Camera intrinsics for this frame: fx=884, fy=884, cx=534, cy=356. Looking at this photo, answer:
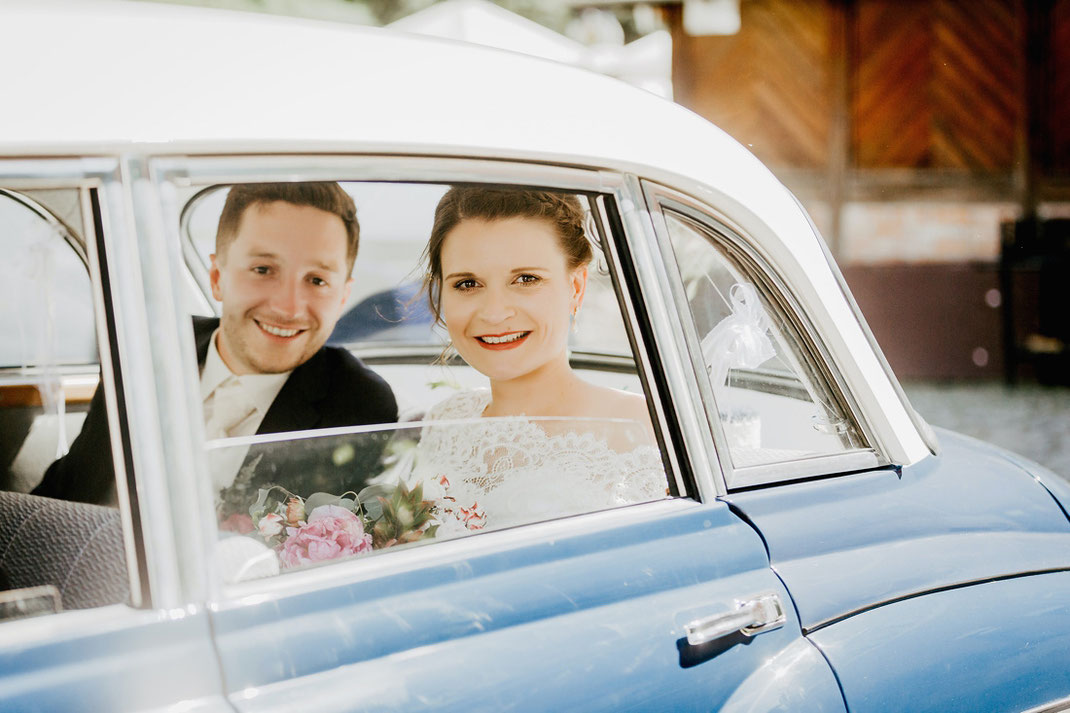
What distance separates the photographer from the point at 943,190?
8945 millimetres

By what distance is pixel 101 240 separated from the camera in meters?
1.08

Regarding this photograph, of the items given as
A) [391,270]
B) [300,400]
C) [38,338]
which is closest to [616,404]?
[300,400]

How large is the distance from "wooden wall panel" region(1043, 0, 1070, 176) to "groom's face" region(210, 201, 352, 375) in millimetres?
9065

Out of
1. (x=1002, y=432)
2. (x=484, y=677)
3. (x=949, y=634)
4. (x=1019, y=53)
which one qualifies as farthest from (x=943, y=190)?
(x=484, y=677)

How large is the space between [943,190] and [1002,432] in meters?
3.46

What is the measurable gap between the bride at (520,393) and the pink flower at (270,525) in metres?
0.28

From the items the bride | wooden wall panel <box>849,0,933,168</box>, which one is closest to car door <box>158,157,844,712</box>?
the bride

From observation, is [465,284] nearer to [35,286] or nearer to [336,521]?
[336,521]

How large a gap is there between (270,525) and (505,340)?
28.7 inches

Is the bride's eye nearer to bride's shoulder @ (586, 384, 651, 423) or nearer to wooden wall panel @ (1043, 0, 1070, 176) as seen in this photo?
bride's shoulder @ (586, 384, 651, 423)

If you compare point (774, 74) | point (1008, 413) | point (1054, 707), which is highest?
point (774, 74)

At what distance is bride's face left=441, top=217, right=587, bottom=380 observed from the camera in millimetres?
1886

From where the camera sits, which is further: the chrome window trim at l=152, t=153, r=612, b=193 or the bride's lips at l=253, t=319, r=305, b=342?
the bride's lips at l=253, t=319, r=305, b=342

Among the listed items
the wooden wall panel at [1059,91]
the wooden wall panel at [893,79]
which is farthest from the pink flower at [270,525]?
the wooden wall panel at [1059,91]
